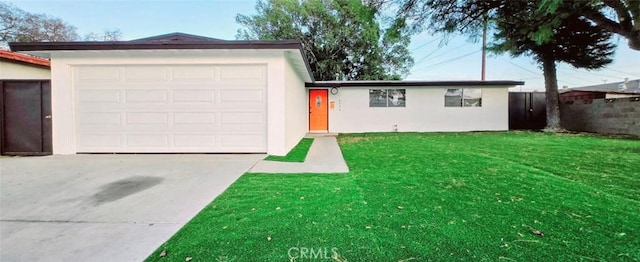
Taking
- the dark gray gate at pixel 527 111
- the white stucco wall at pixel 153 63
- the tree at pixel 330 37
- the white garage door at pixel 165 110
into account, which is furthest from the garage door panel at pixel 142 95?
the dark gray gate at pixel 527 111

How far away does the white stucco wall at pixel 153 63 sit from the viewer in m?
6.57

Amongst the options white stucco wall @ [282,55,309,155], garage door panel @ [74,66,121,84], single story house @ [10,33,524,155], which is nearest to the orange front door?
white stucco wall @ [282,55,309,155]

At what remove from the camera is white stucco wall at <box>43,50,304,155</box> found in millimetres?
6570

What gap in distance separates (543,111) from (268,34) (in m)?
15.8

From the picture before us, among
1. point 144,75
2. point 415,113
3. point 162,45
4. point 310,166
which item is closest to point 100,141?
point 144,75

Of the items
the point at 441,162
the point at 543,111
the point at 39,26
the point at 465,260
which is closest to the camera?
the point at 465,260

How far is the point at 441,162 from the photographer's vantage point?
5.78 meters

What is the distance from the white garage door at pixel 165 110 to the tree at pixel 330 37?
45.3 ft

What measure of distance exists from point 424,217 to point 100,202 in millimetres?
3386

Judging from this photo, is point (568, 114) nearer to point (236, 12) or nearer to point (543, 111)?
point (543, 111)

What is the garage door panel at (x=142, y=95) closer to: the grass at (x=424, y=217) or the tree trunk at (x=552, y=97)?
the grass at (x=424, y=217)

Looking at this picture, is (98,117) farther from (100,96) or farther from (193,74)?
(193,74)

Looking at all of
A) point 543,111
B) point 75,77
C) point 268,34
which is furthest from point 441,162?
point 268,34

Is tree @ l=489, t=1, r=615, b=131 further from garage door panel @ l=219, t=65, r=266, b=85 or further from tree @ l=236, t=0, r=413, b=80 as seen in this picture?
tree @ l=236, t=0, r=413, b=80
